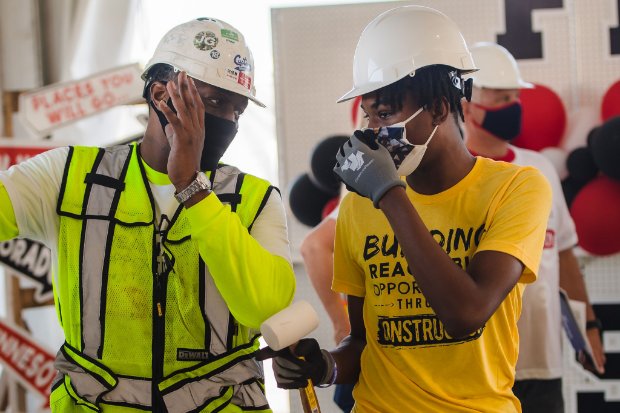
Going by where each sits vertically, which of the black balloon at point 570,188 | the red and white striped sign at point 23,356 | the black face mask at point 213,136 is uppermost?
the black face mask at point 213,136

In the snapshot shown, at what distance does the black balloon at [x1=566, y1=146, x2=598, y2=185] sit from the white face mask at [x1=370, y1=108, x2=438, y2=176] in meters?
2.89

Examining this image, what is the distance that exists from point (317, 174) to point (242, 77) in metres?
2.39

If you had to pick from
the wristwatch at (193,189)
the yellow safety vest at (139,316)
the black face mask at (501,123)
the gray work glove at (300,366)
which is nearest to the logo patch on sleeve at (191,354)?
the yellow safety vest at (139,316)

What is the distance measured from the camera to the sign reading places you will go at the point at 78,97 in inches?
191

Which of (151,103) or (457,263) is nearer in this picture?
(457,263)

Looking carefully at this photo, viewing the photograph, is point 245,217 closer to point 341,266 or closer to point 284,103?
point 341,266

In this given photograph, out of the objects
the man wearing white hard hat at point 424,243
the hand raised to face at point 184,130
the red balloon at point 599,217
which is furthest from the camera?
the red balloon at point 599,217

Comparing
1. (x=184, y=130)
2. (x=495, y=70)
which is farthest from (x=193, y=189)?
(x=495, y=70)

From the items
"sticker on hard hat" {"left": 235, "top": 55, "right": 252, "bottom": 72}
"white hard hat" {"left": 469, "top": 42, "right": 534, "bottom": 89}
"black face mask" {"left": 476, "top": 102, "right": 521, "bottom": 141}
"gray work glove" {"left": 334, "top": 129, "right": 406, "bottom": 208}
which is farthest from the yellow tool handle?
"white hard hat" {"left": 469, "top": 42, "right": 534, "bottom": 89}

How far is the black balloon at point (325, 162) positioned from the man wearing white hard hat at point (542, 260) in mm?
827

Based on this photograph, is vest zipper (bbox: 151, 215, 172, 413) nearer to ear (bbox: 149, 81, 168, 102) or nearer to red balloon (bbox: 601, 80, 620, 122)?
ear (bbox: 149, 81, 168, 102)

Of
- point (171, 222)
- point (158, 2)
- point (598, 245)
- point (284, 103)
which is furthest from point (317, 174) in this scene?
point (171, 222)

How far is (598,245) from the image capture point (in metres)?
4.68

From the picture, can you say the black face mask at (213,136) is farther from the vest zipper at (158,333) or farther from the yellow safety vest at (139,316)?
the vest zipper at (158,333)
